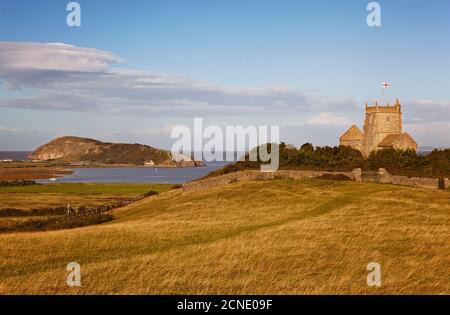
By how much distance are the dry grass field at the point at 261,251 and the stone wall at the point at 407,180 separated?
22.8 feet

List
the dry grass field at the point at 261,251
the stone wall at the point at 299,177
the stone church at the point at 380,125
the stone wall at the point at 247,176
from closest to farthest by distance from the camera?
the dry grass field at the point at 261,251 → the stone wall at the point at 299,177 → the stone wall at the point at 247,176 → the stone church at the point at 380,125

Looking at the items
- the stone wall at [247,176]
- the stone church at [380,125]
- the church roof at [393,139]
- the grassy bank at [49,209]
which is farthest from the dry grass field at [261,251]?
the stone church at [380,125]

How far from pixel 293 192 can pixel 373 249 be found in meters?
21.4

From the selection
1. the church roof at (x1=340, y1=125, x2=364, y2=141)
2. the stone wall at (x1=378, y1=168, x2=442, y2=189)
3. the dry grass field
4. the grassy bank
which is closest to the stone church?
the church roof at (x1=340, y1=125, x2=364, y2=141)

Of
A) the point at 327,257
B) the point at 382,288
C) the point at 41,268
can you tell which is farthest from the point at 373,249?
the point at 41,268

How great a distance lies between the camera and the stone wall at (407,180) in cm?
4313

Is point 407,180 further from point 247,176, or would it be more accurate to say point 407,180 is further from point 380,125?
point 380,125

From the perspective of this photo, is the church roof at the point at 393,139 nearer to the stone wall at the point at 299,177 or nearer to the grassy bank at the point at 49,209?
the stone wall at the point at 299,177

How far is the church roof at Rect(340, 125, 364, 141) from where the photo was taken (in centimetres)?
8225

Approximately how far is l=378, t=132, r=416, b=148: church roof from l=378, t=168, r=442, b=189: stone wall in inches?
980

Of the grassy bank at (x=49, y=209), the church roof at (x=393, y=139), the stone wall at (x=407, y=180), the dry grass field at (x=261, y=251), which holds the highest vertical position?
the church roof at (x=393, y=139)

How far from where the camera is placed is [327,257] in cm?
1828

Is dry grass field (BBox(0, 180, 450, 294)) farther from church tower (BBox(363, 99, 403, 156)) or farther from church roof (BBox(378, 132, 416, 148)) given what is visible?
church tower (BBox(363, 99, 403, 156))

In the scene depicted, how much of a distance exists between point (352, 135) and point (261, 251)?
2612 inches
